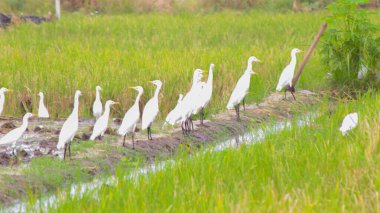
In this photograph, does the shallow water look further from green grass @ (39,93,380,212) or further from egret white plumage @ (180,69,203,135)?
egret white plumage @ (180,69,203,135)

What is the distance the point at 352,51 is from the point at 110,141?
12.3 ft

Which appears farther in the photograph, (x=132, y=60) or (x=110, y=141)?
(x=132, y=60)

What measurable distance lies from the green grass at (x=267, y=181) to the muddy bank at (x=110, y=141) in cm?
80

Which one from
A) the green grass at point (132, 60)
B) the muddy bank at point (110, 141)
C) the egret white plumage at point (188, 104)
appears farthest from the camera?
the green grass at point (132, 60)

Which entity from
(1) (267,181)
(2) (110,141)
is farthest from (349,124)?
(2) (110,141)

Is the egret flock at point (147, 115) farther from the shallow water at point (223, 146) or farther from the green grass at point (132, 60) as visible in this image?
the green grass at point (132, 60)

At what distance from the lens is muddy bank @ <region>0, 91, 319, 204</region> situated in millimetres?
6383

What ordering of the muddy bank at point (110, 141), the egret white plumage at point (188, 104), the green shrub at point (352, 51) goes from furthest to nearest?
the green shrub at point (352, 51) → the egret white plumage at point (188, 104) → the muddy bank at point (110, 141)

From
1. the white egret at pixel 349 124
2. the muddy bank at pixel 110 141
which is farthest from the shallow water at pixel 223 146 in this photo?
the white egret at pixel 349 124

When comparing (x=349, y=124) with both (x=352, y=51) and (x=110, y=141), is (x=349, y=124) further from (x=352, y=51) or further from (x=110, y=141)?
(x=352, y=51)

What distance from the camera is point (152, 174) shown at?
547 centimetres

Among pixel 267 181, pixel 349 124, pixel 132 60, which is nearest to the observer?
pixel 267 181

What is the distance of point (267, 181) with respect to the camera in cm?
519

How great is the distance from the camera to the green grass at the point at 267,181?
14.6 feet
